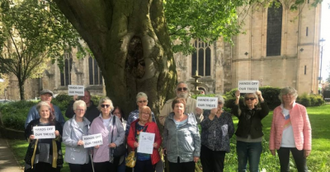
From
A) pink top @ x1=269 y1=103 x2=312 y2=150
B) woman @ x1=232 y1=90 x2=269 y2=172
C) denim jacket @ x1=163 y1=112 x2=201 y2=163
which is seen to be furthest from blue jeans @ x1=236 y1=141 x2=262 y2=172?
denim jacket @ x1=163 y1=112 x2=201 y2=163

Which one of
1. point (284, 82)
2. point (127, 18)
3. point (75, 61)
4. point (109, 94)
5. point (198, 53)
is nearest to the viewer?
point (127, 18)

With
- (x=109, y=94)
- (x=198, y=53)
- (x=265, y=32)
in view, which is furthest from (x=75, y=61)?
(x=109, y=94)

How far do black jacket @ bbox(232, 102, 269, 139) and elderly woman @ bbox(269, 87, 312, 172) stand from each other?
0.81ft

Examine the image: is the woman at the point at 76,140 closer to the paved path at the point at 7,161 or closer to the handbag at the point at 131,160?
the handbag at the point at 131,160

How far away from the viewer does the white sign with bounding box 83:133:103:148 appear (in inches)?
122

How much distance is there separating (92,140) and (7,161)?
14.3 ft

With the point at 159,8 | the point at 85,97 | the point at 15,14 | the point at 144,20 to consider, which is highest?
the point at 15,14

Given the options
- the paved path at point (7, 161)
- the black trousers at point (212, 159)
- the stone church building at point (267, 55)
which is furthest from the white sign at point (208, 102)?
the stone church building at point (267, 55)

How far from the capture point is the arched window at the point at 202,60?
24625mm

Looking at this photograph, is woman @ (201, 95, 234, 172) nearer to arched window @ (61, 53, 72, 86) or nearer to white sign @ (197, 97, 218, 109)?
white sign @ (197, 97, 218, 109)

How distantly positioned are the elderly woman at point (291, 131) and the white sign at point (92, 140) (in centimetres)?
273

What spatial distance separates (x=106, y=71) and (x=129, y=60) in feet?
1.61

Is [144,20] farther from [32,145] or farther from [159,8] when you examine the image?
[32,145]

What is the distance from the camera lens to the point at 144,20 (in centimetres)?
407
